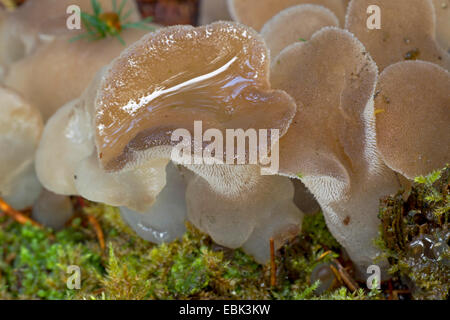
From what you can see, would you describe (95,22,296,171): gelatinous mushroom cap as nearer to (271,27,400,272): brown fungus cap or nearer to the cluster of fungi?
the cluster of fungi

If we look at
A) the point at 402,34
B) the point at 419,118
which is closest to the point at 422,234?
the point at 419,118

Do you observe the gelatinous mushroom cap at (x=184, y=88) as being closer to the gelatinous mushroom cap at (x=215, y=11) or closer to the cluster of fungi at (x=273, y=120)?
the cluster of fungi at (x=273, y=120)

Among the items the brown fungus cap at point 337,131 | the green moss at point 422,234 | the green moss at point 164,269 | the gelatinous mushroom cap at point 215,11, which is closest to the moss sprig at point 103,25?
the gelatinous mushroom cap at point 215,11

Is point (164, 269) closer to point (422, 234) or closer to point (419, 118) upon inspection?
point (422, 234)

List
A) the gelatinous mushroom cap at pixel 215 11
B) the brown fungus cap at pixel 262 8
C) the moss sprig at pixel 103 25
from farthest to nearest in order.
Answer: the gelatinous mushroom cap at pixel 215 11, the moss sprig at pixel 103 25, the brown fungus cap at pixel 262 8

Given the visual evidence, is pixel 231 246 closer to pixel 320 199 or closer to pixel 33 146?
pixel 320 199
